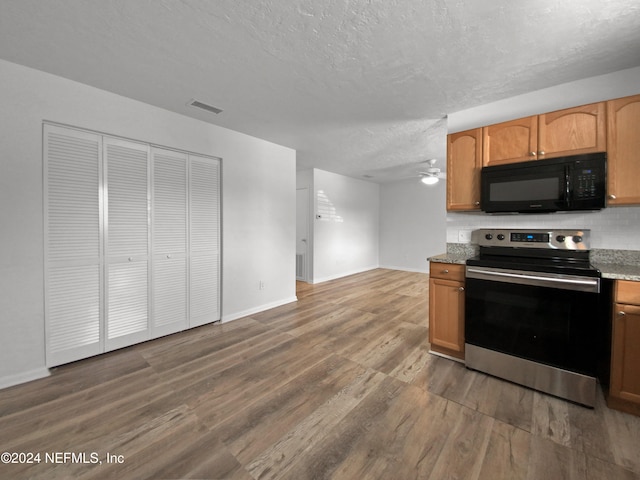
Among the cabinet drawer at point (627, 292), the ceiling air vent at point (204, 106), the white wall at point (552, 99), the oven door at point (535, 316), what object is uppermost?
the ceiling air vent at point (204, 106)

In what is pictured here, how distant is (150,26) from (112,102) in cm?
127

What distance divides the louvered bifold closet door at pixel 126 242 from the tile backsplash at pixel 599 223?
12.2 feet

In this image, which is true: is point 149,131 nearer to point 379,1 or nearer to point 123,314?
point 123,314

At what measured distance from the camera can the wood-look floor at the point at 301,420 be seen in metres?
1.43

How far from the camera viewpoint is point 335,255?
650cm

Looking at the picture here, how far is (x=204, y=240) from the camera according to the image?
11.1 feet

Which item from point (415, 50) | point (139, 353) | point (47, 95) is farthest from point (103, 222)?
point (415, 50)

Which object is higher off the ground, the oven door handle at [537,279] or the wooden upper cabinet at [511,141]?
the wooden upper cabinet at [511,141]

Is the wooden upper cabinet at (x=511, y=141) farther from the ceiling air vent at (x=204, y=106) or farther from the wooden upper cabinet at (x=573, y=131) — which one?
the ceiling air vent at (x=204, y=106)

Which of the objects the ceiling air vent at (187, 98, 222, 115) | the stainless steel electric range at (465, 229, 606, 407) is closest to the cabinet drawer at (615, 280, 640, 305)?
the stainless steel electric range at (465, 229, 606, 407)

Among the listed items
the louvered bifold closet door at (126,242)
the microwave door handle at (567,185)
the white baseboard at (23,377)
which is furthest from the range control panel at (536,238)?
the white baseboard at (23,377)

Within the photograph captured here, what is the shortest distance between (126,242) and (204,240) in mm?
834

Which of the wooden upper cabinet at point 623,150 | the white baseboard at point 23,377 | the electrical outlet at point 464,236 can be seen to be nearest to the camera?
the wooden upper cabinet at point 623,150

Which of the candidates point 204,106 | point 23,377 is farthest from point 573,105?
point 23,377
